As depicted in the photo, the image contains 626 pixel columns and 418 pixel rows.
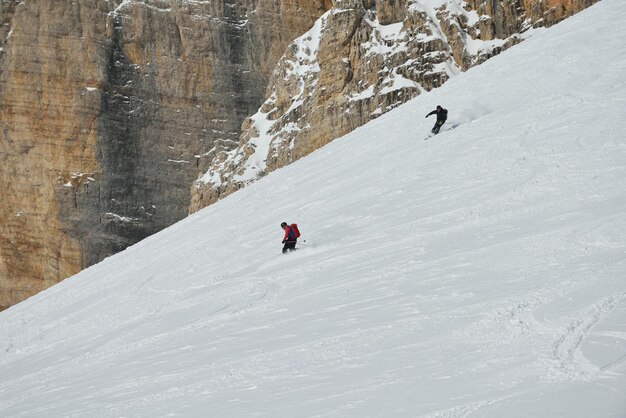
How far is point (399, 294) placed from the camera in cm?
866

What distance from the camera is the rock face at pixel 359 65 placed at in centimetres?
4231

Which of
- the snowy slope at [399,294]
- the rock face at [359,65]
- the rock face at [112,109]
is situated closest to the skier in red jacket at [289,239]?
the snowy slope at [399,294]

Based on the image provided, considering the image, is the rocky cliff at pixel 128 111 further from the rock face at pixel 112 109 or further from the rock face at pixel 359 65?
the rock face at pixel 359 65

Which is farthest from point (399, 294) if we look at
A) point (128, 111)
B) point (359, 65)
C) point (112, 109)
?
point (112, 109)

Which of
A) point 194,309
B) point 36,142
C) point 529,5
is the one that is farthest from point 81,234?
point 194,309

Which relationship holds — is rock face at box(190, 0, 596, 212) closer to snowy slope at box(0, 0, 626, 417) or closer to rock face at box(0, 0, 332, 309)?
rock face at box(0, 0, 332, 309)

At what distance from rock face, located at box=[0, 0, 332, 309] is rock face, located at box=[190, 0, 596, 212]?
5.51 meters

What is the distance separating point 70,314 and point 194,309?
4112 millimetres

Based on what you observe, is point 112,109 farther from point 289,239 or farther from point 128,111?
point 289,239

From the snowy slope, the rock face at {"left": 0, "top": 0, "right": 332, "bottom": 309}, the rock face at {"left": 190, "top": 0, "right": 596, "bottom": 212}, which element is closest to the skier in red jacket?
the snowy slope

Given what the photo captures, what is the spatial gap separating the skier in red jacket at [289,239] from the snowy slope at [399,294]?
0.33 m

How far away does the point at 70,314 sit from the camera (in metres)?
14.6

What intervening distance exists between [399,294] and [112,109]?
1974 inches

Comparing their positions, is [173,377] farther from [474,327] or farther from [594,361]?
[594,361]
